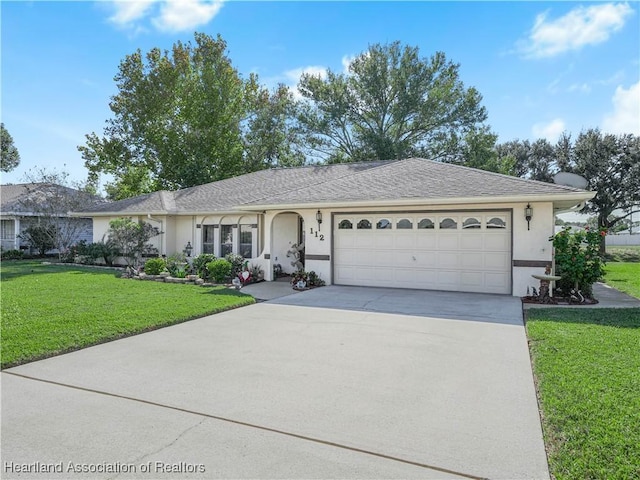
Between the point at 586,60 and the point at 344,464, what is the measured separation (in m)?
13.3

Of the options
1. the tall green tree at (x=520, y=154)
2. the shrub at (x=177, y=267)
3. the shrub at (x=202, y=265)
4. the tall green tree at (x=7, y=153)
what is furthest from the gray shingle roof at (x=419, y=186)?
the tall green tree at (x=7, y=153)

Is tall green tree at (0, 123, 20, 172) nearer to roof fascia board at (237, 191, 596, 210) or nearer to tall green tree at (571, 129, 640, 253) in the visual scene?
roof fascia board at (237, 191, 596, 210)

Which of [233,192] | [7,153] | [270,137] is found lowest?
[233,192]

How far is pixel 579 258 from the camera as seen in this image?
377 inches

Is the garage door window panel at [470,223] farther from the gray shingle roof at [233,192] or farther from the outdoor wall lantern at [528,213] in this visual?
the gray shingle roof at [233,192]

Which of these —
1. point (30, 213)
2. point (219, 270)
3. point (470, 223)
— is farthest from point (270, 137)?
point (470, 223)

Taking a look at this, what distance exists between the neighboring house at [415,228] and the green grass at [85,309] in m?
3.49

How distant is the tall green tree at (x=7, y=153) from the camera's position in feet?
120

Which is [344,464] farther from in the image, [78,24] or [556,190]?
[78,24]

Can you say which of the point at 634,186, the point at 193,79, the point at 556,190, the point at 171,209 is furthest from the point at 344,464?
the point at 634,186

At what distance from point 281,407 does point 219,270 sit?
368 inches

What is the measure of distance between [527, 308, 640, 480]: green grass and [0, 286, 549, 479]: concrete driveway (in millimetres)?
164

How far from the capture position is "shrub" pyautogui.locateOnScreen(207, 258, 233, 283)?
12680 mm

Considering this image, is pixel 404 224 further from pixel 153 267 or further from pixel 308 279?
pixel 153 267
